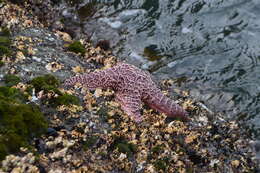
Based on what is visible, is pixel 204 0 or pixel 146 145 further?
pixel 204 0

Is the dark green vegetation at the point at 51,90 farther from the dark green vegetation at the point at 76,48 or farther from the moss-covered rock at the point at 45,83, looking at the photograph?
the dark green vegetation at the point at 76,48

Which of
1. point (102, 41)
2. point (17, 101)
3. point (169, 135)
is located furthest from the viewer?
point (102, 41)

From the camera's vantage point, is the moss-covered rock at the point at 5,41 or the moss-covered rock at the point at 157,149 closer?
the moss-covered rock at the point at 157,149

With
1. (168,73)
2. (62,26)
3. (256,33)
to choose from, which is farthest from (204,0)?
(62,26)

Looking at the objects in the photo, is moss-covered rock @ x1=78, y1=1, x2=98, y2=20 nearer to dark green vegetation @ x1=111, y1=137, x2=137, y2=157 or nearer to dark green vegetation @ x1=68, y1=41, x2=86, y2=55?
dark green vegetation @ x1=68, y1=41, x2=86, y2=55

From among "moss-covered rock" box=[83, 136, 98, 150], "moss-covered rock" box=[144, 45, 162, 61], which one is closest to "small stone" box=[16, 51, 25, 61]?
"moss-covered rock" box=[83, 136, 98, 150]

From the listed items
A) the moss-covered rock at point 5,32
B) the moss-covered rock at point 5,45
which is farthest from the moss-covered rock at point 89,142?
the moss-covered rock at point 5,32

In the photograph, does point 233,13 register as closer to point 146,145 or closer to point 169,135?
point 169,135
